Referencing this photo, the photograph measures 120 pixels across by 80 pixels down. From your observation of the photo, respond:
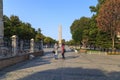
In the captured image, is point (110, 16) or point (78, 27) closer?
point (110, 16)

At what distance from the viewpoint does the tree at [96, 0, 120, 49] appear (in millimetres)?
54250

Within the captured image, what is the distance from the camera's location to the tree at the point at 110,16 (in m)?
54.2

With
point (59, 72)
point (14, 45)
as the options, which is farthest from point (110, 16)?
point (59, 72)

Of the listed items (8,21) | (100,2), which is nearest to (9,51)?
(100,2)

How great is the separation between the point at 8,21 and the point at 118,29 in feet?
102

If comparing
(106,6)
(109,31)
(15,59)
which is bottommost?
(15,59)

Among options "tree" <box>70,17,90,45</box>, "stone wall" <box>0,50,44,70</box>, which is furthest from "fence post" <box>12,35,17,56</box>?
"tree" <box>70,17,90,45</box>

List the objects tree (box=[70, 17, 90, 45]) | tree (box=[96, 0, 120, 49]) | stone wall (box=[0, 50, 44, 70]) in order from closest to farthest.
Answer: stone wall (box=[0, 50, 44, 70])
tree (box=[96, 0, 120, 49])
tree (box=[70, 17, 90, 45])

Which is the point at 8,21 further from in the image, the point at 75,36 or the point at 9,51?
the point at 9,51

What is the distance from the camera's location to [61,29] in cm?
10250

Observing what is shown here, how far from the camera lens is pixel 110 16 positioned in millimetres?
54906

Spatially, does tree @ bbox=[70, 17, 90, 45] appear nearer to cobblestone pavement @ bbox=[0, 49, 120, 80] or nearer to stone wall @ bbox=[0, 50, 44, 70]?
stone wall @ bbox=[0, 50, 44, 70]

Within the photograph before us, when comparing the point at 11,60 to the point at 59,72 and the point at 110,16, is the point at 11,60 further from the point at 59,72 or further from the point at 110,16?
the point at 110,16

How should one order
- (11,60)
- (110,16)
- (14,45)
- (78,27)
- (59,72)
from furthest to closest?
1. (78,27)
2. (110,16)
3. (14,45)
4. (11,60)
5. (59,72)
